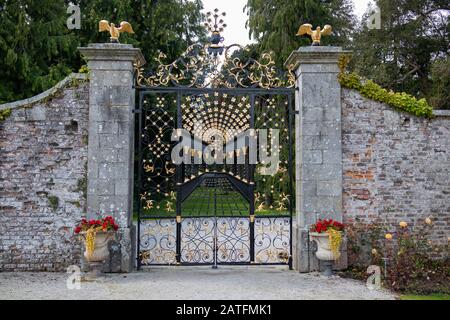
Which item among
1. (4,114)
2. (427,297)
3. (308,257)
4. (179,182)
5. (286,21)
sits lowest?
(427,297)

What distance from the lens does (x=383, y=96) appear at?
23.4 ft

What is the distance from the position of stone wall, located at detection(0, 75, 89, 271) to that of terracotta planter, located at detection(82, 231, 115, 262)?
782mm

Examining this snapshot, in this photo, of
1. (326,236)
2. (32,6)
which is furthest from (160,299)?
(32,6)

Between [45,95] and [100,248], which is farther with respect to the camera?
[45,95]

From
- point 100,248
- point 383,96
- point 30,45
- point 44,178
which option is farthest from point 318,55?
point 30,45

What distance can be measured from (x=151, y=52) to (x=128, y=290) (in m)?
12.9

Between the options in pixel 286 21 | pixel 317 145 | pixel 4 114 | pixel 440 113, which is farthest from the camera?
pixel 286 21

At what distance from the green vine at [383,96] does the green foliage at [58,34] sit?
964cm

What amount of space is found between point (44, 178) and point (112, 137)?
1326mm

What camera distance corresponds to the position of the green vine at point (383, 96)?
7.12m

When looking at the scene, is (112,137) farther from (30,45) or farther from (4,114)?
(30,45)

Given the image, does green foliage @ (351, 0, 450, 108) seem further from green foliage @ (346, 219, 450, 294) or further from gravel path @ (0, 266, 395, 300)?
gravel path @ (0, 266, 395, 300)

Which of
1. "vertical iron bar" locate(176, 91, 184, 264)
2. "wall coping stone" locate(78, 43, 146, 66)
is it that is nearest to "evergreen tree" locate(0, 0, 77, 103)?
"wall coping stone" locate(78, 43, 146, 66)

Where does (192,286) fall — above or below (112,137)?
below
